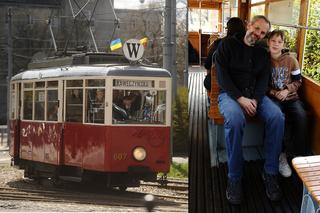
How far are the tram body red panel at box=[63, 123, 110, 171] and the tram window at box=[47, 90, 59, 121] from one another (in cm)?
6

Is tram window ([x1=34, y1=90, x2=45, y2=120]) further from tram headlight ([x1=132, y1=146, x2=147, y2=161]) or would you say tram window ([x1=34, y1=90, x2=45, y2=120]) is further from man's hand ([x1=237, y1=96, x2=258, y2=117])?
man's hand ([x1=237, y1=96, x2=258, y2=117])

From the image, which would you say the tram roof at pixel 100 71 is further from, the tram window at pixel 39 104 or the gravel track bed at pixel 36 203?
the gravel track bed at pixel 36 203

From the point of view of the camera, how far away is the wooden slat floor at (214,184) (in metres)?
2.26

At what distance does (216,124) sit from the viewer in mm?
2375

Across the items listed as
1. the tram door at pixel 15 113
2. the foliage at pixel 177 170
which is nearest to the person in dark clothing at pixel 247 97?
the foliage at pixel 177 170

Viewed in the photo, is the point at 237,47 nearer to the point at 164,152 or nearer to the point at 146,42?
the point at 146,42

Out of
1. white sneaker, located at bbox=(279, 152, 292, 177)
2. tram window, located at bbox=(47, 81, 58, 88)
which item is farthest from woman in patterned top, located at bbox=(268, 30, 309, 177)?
tram window, located at bbox=(47, 81, 58, 88)

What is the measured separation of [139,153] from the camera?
2150mm

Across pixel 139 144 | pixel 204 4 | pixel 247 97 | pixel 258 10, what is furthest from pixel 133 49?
pixel 258 10

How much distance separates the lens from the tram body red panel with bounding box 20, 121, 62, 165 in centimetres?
219

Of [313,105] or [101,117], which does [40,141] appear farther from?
[313,105]

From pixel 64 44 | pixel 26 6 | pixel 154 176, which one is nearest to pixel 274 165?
pixel 154 176

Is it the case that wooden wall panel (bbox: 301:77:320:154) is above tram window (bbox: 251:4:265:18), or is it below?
below

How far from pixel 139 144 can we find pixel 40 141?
0.40 metres
